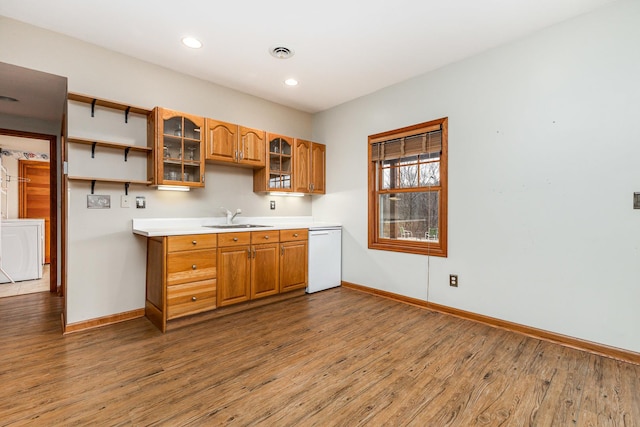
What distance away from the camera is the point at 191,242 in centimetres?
281

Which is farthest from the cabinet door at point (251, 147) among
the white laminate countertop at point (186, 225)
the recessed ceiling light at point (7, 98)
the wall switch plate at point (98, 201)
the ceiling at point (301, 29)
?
the recessed ceiling light at point (7, 98)

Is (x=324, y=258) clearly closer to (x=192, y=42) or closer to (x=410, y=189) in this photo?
(x=410, y=189)

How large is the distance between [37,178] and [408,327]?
24.5ft

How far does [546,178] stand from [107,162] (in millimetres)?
4093

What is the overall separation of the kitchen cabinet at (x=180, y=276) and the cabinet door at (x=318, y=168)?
184 centimetres

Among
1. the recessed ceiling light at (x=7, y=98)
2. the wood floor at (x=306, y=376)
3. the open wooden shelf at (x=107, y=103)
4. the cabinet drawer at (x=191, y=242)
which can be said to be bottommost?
the wood floor at (x=306, y=376)

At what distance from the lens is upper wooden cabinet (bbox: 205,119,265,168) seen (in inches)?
128

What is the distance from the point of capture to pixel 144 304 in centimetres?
313

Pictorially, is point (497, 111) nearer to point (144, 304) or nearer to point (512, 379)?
point (512, 379)

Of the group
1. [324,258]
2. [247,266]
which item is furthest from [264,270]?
[324,258]

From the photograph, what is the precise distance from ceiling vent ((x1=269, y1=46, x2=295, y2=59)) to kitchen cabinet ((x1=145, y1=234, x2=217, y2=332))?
1914mm

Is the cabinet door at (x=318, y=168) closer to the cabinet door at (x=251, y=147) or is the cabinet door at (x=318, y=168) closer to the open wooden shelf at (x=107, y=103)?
the cabinet door at (x=251, y=147)

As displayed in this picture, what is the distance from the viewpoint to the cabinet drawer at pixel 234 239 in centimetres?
303

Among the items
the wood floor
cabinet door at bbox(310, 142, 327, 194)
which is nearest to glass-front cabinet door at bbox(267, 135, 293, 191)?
cabinet door at bbox(310, 142, 327, 194)
